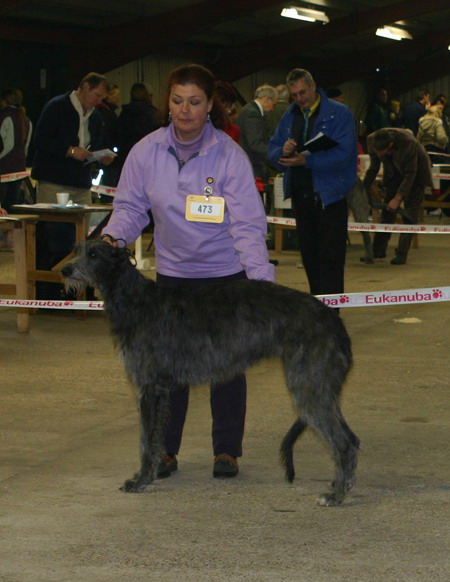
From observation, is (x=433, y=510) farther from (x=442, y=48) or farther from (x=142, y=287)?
(x=442, y=48)

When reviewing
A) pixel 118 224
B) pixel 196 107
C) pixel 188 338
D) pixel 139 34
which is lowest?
pixel 188 338

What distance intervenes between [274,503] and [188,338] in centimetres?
74

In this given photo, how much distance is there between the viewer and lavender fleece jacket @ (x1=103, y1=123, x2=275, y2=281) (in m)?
4.71

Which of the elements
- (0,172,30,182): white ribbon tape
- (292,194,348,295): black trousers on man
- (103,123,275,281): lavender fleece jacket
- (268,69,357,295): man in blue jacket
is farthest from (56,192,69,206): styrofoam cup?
(0,172,30,182): white ribbon tape

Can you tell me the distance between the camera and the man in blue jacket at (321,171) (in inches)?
312

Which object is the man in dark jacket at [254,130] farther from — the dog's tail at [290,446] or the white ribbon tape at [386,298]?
the dog's tail at [290,446]

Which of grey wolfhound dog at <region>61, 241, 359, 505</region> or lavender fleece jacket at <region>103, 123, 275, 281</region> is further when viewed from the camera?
lavender fleece jacket at <region>103, 123, 275, 281</region>

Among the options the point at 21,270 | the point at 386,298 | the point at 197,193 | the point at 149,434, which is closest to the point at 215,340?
the point at 149,434

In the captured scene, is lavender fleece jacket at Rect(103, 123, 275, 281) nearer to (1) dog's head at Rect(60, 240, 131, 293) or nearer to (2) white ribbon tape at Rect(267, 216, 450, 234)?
(1) dog's head at Rect(60, 240, 131, 293)

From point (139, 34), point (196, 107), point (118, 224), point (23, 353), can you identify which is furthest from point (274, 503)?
point (139, 34)

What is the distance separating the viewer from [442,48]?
1204 inches

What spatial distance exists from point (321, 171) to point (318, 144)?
0.21m

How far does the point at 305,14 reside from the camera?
23.4m

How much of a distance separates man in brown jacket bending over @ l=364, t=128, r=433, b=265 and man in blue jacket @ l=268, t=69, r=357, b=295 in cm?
399
